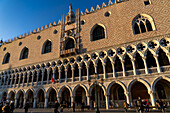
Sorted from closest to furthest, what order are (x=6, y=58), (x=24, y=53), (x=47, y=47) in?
1. (x=47, y=47)
2. (x=24, y=53)
3. (x=6, y=58)

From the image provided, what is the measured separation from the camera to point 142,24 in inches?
586

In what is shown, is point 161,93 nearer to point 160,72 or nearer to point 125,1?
point 160,72

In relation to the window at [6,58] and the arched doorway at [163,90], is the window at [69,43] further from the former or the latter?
the window at [6,58]

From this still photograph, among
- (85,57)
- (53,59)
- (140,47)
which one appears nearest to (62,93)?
(53,59)

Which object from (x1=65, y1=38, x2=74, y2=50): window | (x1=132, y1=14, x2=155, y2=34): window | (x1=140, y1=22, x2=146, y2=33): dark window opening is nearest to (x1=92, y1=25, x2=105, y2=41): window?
(x1=65, y1=38, x2=74, y2=50): window

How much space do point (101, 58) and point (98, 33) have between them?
4.00m

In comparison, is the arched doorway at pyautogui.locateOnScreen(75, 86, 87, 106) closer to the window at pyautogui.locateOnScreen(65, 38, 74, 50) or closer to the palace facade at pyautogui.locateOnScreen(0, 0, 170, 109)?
the palace facade at pyautogui.locateOnScreen(0, 0, 170, 109)

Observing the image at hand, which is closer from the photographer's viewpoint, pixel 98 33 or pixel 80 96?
pixel 80 96

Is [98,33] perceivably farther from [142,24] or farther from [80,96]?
[80,96]

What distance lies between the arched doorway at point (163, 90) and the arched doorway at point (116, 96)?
11.9 ft

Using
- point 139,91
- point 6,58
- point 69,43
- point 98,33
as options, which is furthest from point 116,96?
point 6,58

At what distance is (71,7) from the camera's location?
21.1 m

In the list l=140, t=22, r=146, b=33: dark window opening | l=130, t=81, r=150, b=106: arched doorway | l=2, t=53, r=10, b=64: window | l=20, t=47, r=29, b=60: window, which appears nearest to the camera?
l=130, t=81, r=150, b=106: arched doorway

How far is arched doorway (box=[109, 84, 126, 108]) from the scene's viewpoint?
14.3 meters
